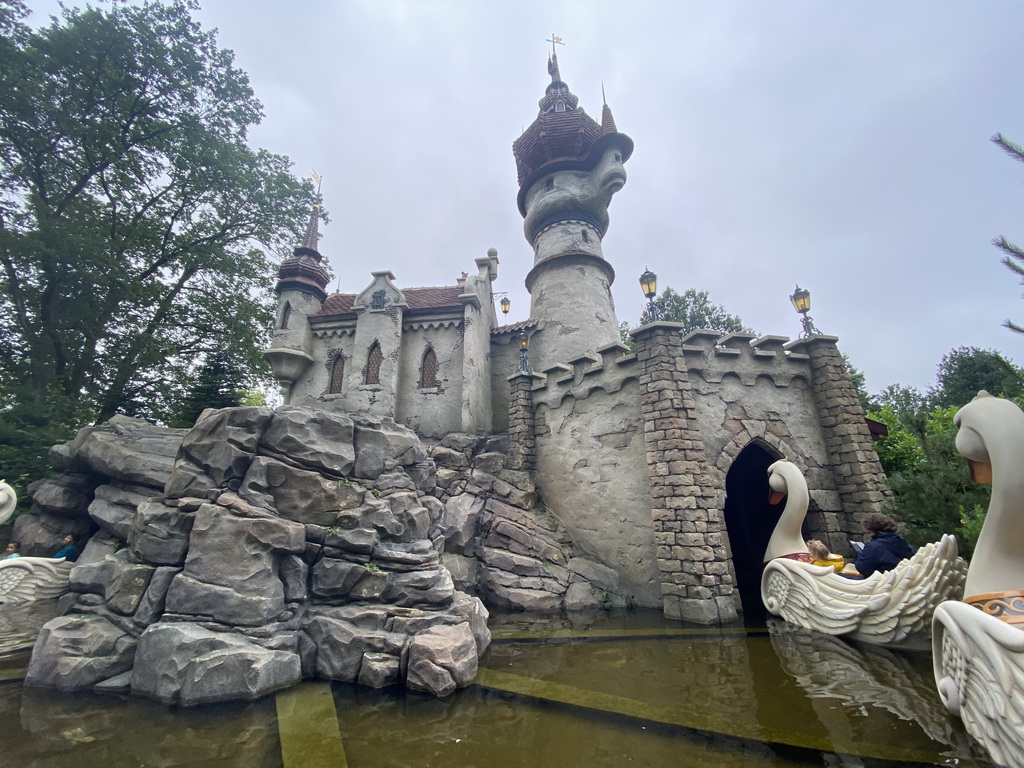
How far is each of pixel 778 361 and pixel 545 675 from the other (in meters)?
9.67

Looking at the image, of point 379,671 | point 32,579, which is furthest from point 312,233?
point 379,671

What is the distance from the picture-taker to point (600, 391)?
467 inches

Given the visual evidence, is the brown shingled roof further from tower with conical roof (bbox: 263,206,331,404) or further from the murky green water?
the murky green water

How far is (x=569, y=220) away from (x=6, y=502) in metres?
20.0

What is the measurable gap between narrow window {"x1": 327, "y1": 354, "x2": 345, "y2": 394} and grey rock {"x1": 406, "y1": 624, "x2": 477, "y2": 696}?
13105mm

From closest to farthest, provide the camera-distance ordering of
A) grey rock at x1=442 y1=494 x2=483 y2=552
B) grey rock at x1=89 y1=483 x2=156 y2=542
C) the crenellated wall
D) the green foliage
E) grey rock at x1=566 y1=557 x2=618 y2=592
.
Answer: the green foliage
grey rock at x1=89 y1=483 x2=156 y2=542
the crenellated wall
grey rock at x1=566 y1=557 x2=618 y2=592
grey rock at x1=442 y1=494 x2=483 y2=552

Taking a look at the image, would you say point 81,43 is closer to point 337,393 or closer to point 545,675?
point 337,393

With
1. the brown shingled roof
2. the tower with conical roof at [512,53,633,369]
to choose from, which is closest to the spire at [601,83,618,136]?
the tower with conical roof at [512,53,633,369]

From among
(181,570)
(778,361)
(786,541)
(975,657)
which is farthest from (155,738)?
(778,361)

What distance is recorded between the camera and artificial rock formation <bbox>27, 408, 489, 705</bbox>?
5.38m

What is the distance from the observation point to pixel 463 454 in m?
13.6

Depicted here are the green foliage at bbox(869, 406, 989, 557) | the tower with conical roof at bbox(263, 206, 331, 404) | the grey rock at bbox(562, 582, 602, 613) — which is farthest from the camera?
the tower with conical roof at bbox(263, 206, 331, 404)

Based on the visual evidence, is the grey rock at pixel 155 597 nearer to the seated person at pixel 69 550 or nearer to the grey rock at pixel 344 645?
the grey rock at pixel 344 645

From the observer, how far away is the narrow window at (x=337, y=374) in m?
17.2
